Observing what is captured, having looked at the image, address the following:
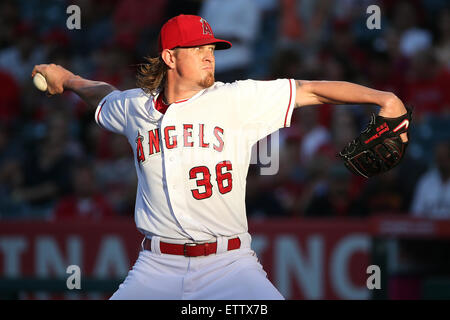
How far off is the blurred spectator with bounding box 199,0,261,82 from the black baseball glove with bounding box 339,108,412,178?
4.96m

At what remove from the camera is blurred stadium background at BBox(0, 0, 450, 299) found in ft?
21.3

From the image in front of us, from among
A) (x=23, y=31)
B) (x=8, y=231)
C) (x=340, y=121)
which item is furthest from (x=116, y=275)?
(x=23, y=31)

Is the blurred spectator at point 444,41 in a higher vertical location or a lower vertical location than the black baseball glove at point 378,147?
higher

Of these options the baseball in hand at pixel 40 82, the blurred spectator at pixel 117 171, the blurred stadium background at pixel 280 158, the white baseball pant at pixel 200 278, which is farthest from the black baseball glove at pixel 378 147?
the blurred spectator at pixel 117 171

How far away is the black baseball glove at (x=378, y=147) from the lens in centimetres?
380

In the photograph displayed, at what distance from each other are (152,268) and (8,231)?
3.64 metres

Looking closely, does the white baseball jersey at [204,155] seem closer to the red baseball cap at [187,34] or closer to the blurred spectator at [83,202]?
the red baseball cap at [187,34]

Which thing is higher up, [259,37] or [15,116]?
[259,37]

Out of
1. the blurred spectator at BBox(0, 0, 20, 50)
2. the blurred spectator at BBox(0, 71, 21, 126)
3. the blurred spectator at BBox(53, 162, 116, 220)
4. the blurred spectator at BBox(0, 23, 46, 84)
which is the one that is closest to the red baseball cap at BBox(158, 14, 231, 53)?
the blurred spectator at BBox(53, 162, 116, 220)

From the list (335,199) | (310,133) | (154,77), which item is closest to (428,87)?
Answer: (310,133)

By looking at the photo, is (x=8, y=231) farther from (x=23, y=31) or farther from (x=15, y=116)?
(x=23, y=31)

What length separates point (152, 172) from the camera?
13.4 feet

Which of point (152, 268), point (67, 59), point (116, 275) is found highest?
point (67, 59)

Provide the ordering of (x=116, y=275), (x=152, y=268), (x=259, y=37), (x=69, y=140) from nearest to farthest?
(x=152, y=268), (x=116, y=275), (x=69, y=140), (x=259, y=37)
